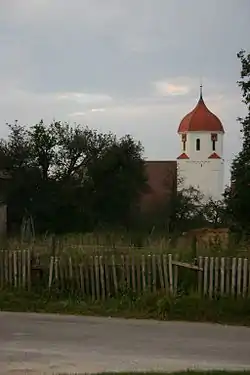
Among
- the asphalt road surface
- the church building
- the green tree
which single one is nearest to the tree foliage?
the green tree

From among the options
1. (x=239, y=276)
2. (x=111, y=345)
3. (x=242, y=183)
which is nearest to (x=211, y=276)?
(x=239, y=276)

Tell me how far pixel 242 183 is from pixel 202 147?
245 ft

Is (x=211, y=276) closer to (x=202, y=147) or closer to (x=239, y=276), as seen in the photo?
(x=239, y=276)

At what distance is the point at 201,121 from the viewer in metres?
102

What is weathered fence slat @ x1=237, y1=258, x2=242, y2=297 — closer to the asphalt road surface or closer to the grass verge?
the grass verge

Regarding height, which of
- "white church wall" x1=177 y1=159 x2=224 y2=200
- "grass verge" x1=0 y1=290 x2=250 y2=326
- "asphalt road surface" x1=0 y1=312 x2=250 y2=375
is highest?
"white church wall" x1=177 y1=159 x2=224 y2=200

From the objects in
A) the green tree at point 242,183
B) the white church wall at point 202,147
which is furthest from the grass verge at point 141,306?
the white church wall at point 202,147

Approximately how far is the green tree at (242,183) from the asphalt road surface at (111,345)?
12522 mm

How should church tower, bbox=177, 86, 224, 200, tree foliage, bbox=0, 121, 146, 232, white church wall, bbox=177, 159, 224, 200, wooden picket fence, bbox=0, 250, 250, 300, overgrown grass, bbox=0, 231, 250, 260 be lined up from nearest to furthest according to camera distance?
wooden picket fence, bbox=0, 250, 250, 300 → overgrown grass, bbox=0, 231, 250, 260 → tree foliage, bbox=0, 121, 146, 232 → white church wall, bbox=177, 159, 224, 200 → church tower, bbox=177, 86, 224, 200

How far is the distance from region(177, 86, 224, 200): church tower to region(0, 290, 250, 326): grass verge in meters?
80.5

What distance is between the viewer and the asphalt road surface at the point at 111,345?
10234mm

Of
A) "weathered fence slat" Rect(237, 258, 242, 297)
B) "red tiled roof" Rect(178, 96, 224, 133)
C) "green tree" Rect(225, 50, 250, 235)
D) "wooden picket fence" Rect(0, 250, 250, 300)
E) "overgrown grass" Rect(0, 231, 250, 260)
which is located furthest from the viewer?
"red tiled roof" Rect(178, 96, 224, 133)

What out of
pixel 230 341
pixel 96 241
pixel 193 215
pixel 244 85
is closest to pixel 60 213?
pixel 193 215

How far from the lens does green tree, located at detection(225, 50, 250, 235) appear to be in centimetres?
2666
